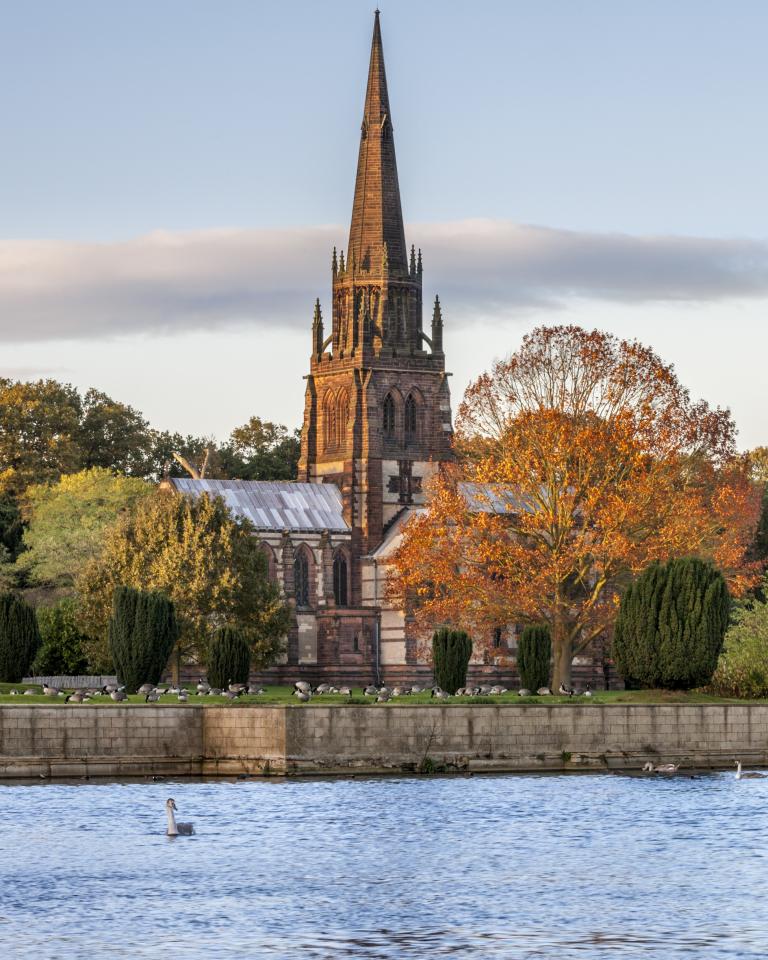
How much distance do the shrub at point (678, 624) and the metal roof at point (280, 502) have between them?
56.0 m

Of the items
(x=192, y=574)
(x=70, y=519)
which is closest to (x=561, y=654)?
(x=192, y=574)

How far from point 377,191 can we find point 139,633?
6691 centimetres

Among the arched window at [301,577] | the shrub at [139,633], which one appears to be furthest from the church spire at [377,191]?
the shrub at [139,633]

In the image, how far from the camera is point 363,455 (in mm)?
127125

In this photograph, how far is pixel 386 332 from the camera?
132 m

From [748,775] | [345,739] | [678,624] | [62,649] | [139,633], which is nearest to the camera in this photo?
[345,739]

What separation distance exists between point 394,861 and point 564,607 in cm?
3652

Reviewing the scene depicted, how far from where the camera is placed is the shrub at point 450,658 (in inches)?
3012

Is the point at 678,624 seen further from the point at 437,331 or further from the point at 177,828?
the point at 437,331

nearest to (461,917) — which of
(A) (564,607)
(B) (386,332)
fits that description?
(A) (564,607)

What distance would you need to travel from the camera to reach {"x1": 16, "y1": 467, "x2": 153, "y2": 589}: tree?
373ft

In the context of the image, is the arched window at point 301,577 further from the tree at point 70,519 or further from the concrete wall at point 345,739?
the concrete wall at point 345,739

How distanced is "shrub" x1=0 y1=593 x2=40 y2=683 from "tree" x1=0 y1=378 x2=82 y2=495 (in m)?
53.4

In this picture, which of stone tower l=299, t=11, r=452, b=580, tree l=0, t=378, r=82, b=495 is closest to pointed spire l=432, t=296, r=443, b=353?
stone tower l=299, t=11, r=452, b=580
